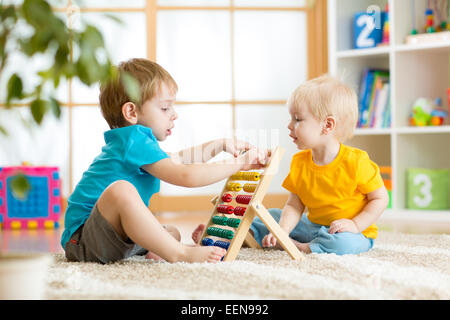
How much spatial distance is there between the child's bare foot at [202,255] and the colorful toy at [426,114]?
1.60m

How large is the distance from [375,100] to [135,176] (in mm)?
1693

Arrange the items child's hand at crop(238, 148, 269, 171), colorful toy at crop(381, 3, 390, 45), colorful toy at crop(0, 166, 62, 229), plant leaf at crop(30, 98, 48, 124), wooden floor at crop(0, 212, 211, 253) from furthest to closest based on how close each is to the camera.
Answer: colorful toy at crop(381, 3, 390, 45) < colorful toy at crop(0, 166, 62, 229) < wooden floor at crop(0, 212, 211, 253) < child's hand at crop(238, 148, 269, 171) < plant leaf at crop(30, 98, 48, 124)

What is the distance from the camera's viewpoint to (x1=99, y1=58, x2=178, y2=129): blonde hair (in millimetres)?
1488

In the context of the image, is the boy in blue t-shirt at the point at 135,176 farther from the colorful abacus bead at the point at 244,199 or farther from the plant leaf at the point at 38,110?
the plant leaf at the point at 38,110

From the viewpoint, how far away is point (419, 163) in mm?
2779

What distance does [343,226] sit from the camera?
5.12ft

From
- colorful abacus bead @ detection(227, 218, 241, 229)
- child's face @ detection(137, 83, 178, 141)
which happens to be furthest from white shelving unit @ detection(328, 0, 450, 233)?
child's face @ detection(137, 83, 178, 141)

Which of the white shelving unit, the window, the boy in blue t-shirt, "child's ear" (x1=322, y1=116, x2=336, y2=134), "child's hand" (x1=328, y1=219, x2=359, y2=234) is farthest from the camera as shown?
the window

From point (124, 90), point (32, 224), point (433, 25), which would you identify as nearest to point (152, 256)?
point (124, 90)

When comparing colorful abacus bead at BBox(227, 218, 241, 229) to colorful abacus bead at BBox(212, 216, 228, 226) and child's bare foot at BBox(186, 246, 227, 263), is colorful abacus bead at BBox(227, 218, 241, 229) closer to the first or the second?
colorful abacus bead at BBox(212, 216, 228, 226)

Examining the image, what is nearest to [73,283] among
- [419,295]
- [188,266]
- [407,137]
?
[188,266]

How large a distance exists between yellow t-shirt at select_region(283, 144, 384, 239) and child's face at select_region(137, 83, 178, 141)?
1.40 ft

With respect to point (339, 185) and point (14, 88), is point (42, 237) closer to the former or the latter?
point (339, 185)
